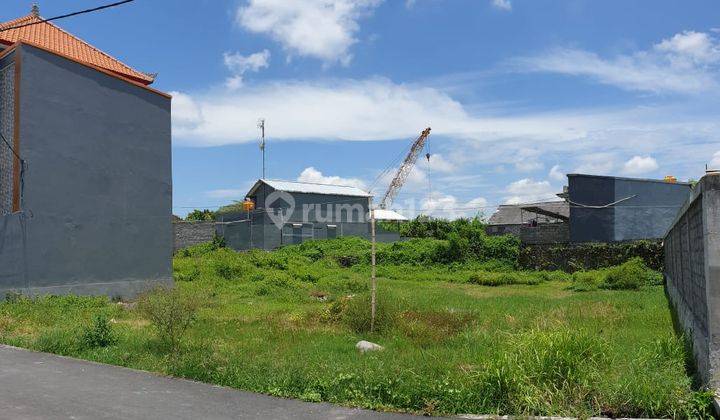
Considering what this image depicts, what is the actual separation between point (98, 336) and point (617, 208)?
1024 inches

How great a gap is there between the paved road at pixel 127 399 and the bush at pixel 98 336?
145 cm

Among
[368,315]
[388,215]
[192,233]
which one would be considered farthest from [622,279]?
[388,215]

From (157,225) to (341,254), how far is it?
1539 cm

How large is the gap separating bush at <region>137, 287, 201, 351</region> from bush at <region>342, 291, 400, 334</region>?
9.96 ft

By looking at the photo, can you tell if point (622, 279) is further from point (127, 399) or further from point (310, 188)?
point (310, 188)

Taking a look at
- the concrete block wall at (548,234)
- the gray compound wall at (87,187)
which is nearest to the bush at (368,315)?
the gray compound wall at (87,187)

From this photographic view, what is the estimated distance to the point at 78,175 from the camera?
56.0ft

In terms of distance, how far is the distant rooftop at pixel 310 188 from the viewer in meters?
45.4

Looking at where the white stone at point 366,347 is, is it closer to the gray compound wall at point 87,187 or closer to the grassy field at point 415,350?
the grassy field at point 415,350

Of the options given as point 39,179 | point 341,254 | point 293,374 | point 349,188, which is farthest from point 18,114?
point 349,188

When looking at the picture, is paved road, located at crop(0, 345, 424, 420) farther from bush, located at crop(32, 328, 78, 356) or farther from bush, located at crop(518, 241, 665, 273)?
bush, located at crop(518, 241, 665, 273)

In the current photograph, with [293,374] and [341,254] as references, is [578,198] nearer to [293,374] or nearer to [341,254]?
[341,254]

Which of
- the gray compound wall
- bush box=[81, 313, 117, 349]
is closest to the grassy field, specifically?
bush box=[81, 313, 117, 349]

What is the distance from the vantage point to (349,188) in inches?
2045
